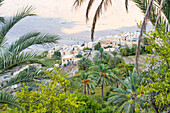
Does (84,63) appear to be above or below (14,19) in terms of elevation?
below

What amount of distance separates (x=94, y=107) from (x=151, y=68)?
294 inches

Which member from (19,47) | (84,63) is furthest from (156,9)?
(84,63)

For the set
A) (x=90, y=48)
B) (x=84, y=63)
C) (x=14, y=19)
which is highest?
(x=14, y=19)

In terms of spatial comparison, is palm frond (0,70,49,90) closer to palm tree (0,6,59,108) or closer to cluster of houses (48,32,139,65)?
palm tree (0,6,59,108)

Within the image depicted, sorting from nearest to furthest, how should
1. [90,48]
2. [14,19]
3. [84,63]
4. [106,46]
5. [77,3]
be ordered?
[77,3] < [14,19] < [84,63] < [106,46] < [90,48]

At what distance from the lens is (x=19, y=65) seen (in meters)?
3.93

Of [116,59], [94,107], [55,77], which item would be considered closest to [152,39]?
[55,77]

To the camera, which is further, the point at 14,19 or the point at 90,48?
the point at 90,48

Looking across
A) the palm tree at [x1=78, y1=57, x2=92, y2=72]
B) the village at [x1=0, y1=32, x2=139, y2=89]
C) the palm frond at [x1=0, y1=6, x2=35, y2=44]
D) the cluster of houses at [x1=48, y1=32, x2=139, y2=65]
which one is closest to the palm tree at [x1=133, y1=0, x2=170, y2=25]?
the palm frond at [x1=0, y1=6, x2=35, y2=44]

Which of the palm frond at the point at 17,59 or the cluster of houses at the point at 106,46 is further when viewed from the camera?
the cluster of houses at the point at 106,46

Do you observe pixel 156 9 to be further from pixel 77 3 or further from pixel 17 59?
pixel 17 59

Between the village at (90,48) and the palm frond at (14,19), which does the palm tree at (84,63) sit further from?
the palm frond at (14,19)

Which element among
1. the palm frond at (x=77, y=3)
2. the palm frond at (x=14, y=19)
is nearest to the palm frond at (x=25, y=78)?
the palm frond at (x=14, y=19)

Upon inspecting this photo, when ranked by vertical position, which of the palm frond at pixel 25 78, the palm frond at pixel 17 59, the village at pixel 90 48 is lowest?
the village at pixel 90 48
